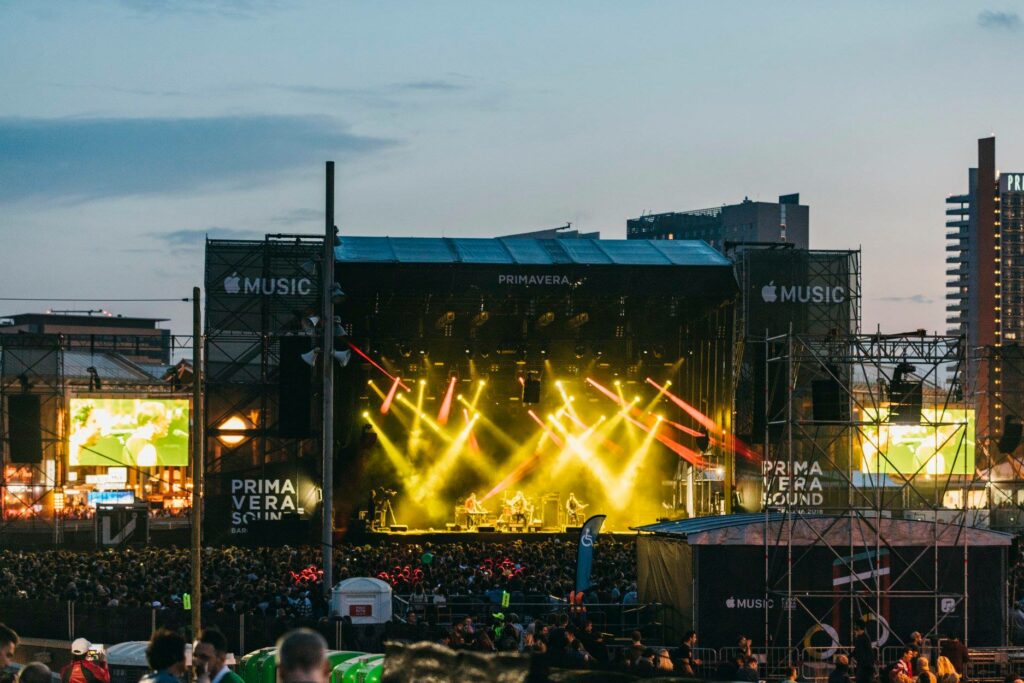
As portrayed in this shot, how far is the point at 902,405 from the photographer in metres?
29.4

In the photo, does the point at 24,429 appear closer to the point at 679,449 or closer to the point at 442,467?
the point at 442,467

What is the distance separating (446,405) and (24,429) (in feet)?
42.7

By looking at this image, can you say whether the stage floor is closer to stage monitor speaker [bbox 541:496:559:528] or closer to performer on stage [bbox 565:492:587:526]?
performer on stage [bbox 565:492:587:526]

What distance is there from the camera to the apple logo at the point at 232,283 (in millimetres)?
41969

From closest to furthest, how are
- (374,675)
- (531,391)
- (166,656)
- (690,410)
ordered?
(166,656) < (374,675) < (531,391) < (690,410)

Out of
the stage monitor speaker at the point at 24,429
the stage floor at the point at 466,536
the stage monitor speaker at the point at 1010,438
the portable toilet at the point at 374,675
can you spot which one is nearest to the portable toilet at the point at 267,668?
the portable toilet at the point at 374,675

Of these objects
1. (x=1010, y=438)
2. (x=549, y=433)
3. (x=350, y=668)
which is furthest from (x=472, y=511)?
(x=350, y=668)

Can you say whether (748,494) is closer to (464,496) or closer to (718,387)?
(718,387)

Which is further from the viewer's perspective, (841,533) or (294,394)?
(294,394)

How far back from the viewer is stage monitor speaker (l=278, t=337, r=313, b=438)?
4122 centimetres

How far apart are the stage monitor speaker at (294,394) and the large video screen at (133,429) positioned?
1756 cm

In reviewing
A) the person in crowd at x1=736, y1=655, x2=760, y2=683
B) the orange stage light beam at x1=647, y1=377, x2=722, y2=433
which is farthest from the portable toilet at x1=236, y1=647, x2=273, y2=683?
the orange stage light beam at x1=647, y1=377, x2=722, y2=433

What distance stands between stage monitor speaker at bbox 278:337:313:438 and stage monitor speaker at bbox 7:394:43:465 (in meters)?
8.92

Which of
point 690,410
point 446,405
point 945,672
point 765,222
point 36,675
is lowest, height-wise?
point 945,672
